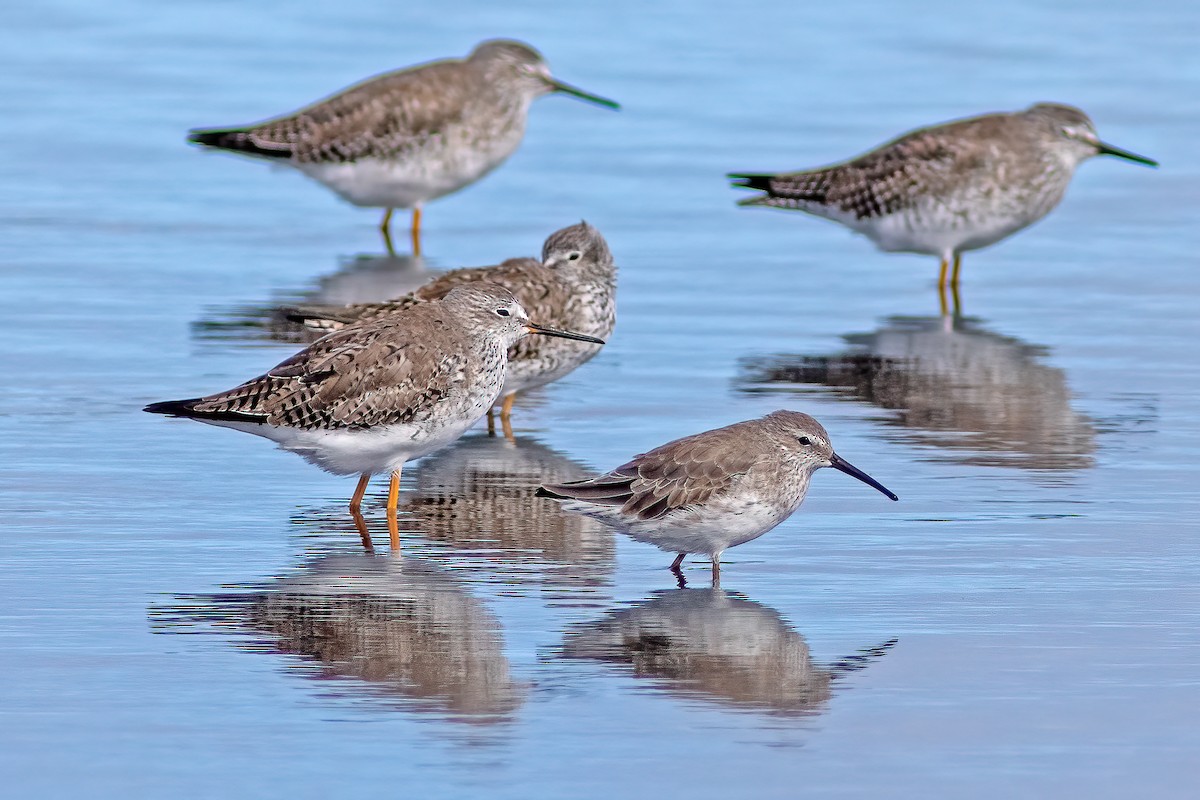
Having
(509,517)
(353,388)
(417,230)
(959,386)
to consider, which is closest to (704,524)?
(509,517)

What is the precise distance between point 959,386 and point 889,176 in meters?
4.62

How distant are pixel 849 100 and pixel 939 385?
11.1 m

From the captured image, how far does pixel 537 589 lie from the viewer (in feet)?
32.7

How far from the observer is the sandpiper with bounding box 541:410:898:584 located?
9.98 m

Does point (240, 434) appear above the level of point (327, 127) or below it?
below

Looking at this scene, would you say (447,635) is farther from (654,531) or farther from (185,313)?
(185,313)

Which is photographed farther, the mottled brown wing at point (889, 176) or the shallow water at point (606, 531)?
the mottled brown wing at point (889, 176)

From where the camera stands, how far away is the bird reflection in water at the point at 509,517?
10.4 metres

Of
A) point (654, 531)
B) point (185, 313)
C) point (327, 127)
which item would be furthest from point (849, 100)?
point (654, 531)

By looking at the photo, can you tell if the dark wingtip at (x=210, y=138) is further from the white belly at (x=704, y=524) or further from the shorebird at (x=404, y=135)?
the white belly at (x=704, y=524)

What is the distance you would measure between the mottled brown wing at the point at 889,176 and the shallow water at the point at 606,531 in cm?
65

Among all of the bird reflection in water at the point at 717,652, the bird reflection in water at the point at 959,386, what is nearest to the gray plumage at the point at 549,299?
the bird reflection in water at the point at 959,386

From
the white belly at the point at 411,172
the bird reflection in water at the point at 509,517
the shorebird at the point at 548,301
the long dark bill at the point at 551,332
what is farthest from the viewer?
the white belly at the point at 411,172

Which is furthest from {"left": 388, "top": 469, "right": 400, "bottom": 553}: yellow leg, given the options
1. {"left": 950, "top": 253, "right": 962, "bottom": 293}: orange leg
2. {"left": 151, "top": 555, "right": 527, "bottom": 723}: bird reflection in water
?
{"left": 950, "top": 253, "right": 962, "bottom": 293}: orange leg
